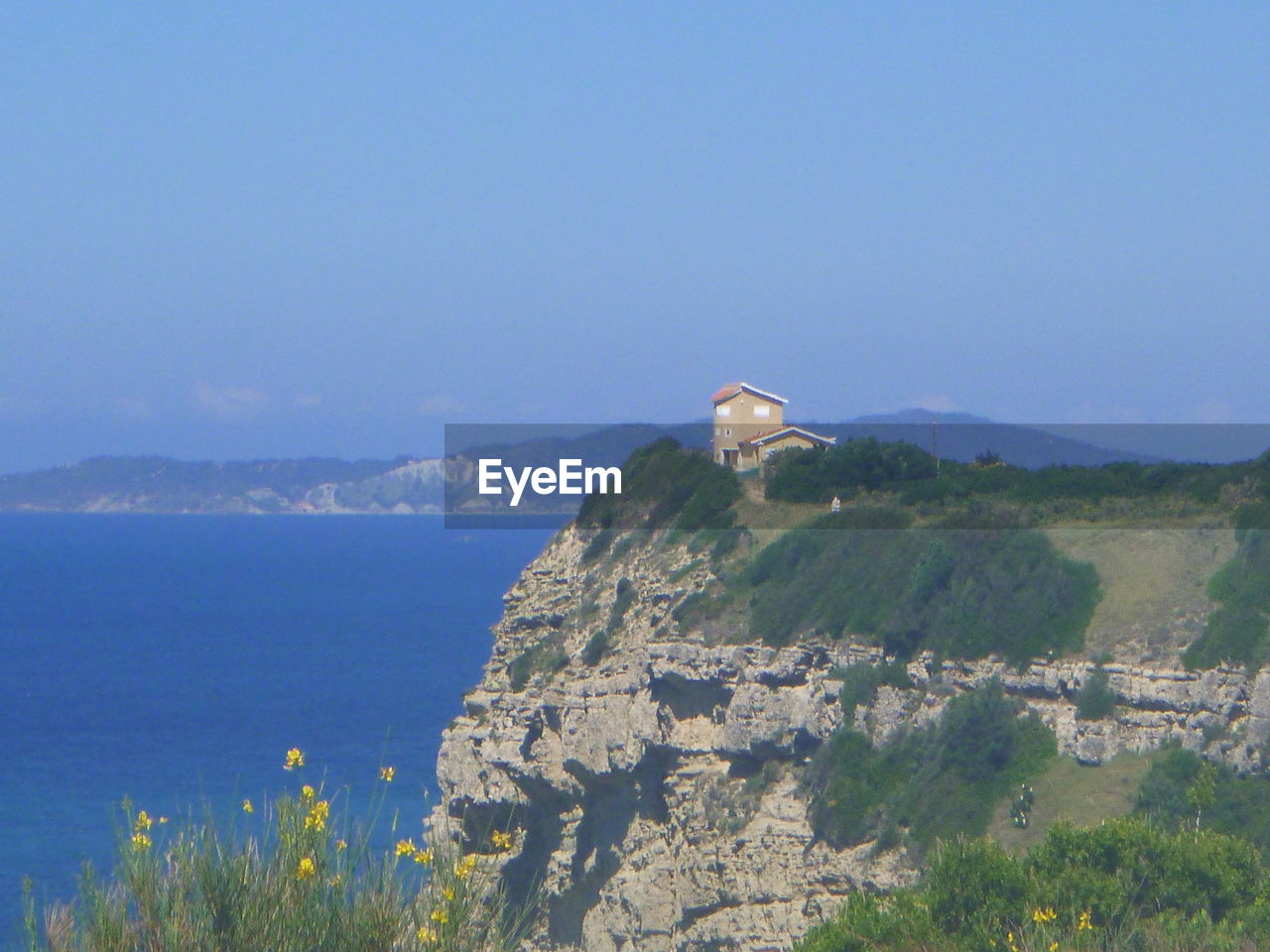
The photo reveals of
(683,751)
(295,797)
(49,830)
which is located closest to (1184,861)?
(295,797)

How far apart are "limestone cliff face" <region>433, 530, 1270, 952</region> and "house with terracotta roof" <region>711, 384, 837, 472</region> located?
7948 millimetres

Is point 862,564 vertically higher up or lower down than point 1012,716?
higher up

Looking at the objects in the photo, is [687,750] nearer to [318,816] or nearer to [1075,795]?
[1075,795]

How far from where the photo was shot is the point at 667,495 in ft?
111

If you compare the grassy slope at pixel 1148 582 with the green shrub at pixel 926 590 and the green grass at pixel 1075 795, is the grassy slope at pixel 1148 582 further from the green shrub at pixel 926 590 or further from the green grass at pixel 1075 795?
the green grass at pixel 1075 795

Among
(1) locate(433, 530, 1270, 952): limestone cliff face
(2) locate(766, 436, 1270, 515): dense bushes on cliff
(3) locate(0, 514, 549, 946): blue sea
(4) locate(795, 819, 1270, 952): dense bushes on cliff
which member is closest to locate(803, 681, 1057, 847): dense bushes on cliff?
(1) locate(433, 530, 1270, 952): limestone cliff face

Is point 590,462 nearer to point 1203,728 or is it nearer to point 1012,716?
point 1012,716

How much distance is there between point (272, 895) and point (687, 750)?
62.3ft

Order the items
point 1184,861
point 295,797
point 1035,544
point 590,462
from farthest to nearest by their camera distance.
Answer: point 590,462
point 1035,544
point 1184,861
point 295,797

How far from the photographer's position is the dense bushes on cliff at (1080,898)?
10500 mm

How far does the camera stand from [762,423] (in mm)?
38844

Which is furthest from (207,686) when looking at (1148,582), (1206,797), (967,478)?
(1206,797)

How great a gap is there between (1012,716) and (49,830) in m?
29.6

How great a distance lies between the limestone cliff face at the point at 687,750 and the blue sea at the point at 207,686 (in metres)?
2.93
